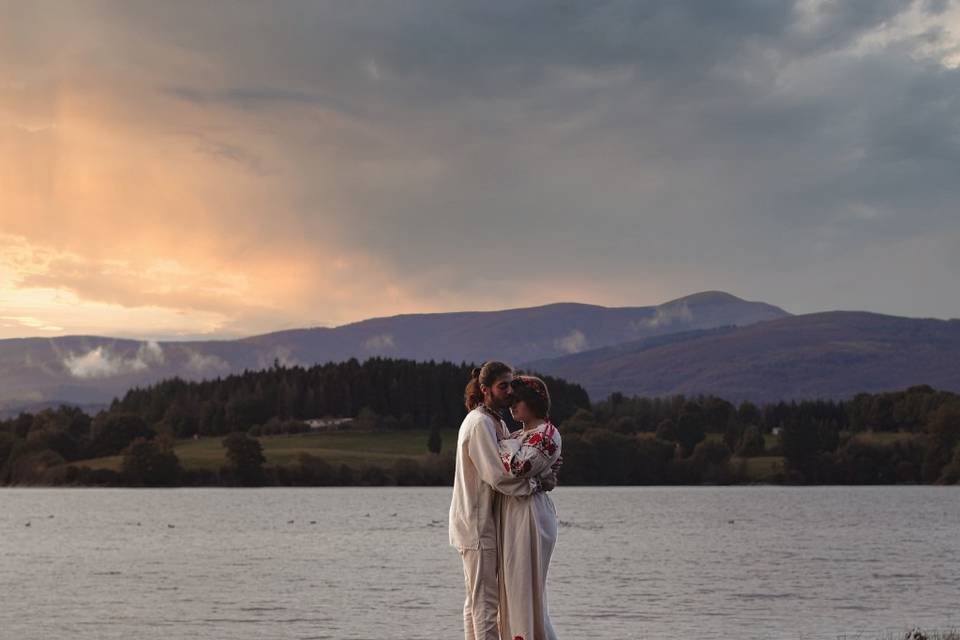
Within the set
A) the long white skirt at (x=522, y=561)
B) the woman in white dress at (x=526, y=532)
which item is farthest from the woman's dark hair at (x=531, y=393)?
the long white skirt at (x=522, y=561)

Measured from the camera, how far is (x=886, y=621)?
39375mm

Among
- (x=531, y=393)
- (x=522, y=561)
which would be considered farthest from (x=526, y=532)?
(x=531, y=393)

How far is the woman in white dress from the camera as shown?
46.4 feet

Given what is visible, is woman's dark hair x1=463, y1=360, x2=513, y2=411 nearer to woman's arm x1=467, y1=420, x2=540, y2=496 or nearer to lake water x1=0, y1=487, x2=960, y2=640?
woman's arm x1=467, y1=420, x2=540, y2=496

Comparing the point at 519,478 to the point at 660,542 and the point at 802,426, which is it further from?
the point at 802,426

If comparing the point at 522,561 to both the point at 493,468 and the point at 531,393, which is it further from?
the point at 531,393

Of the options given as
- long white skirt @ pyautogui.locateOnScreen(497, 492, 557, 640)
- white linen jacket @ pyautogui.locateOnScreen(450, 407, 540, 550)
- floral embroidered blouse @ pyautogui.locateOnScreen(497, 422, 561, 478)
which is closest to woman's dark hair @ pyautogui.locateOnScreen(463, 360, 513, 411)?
white linen jacket @ pyautogui.locateOnScreen(450, 407, 540, 550)

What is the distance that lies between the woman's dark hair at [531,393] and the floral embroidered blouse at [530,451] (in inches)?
8.0

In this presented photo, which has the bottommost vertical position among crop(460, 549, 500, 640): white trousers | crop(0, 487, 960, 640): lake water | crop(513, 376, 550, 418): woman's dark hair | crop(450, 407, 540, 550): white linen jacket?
crop(0, 487, 960, 640): lake water

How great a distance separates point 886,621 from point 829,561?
25825 mm

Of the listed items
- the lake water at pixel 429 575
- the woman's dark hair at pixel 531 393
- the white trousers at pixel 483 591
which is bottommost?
the lake water at pixel 429 575

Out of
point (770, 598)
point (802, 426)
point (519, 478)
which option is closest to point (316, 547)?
point (770, 598)

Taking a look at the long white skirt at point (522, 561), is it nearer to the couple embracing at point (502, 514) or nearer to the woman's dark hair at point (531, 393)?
the couple embracing at point (502, 514)

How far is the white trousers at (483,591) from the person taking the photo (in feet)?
47.0
